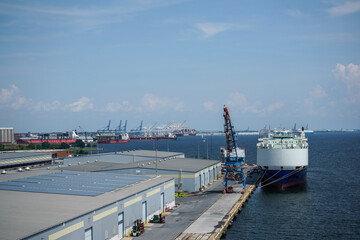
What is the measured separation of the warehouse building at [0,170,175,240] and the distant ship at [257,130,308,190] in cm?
2589

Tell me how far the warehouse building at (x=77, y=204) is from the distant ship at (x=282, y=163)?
25.9m

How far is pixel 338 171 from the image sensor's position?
3393 inches

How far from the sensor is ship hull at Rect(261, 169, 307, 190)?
214 ft

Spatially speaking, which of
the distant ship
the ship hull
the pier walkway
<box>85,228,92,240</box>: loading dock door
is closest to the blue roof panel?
the pier walkway

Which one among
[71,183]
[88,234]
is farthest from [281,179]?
[88,234]

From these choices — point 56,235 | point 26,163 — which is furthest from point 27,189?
point 26,163

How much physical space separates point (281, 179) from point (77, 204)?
137 feet

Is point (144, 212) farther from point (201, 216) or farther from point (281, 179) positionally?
point (281, 179)

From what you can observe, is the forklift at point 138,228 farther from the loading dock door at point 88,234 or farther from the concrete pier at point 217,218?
the loading dock door at point 88,234

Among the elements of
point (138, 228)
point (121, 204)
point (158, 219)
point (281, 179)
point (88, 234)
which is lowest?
point (158, 219)

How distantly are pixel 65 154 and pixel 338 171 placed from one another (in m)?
67.8

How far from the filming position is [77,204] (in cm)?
3234

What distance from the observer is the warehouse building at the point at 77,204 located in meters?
26.5

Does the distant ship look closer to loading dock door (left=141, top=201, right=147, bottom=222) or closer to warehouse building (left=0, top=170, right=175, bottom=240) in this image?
warehouse building (left=0, top=170, right=175, bottom=240)
